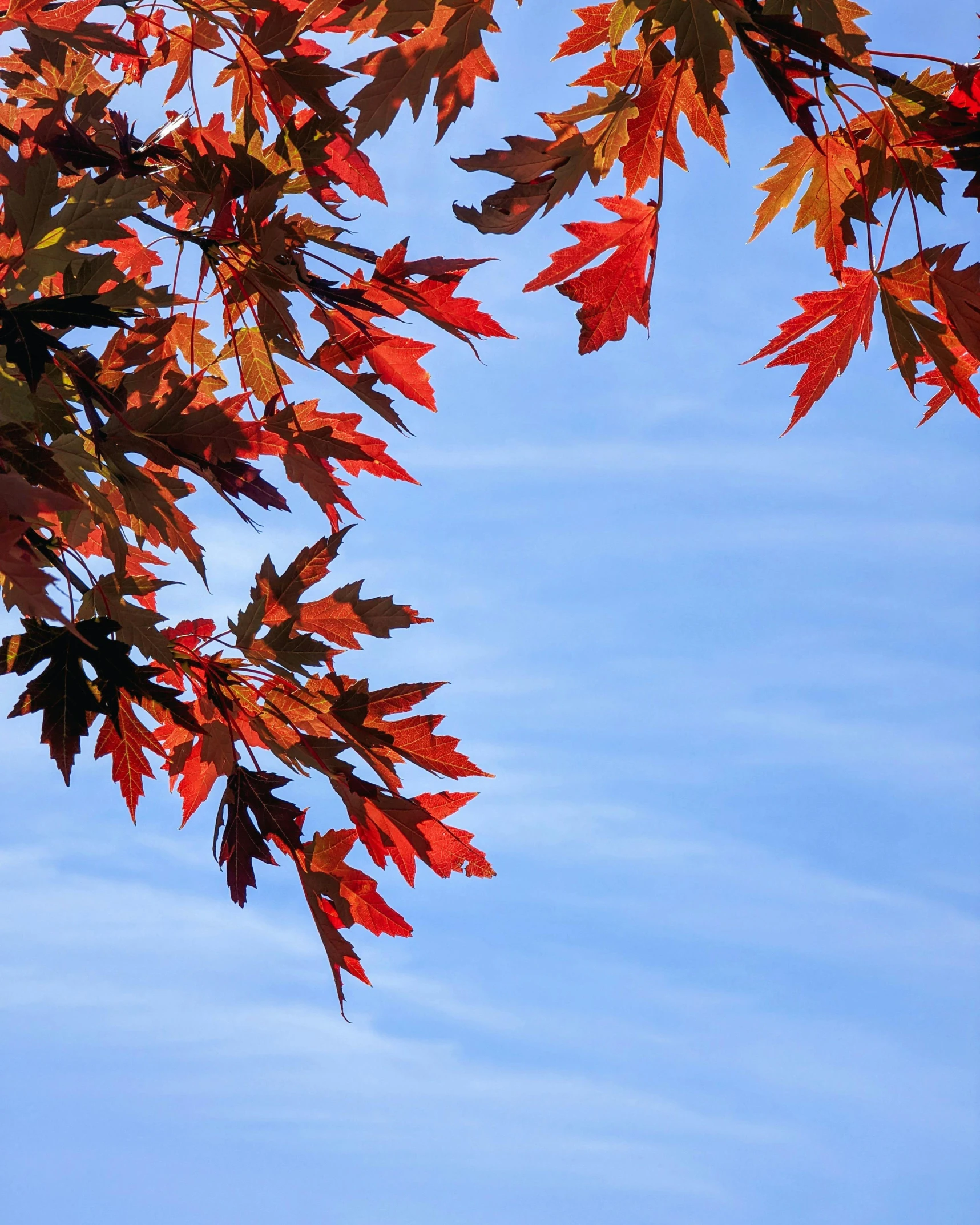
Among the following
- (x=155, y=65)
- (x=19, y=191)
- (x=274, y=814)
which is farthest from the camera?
(x=155, y=65)

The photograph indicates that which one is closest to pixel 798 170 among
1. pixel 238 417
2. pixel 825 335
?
pixel 825 335

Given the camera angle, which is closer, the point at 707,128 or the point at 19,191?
the point at 19,191

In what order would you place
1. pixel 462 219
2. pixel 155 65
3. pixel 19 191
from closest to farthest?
1. pixel 19 191
2. pixel 462 219
3. pixel 155 65

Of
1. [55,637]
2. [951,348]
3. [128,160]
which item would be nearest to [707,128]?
[951,348]

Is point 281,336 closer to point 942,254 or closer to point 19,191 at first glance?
point 19,191

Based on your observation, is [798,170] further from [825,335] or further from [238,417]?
[238,417]

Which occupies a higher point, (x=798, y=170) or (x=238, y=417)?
(x=798, y=170)

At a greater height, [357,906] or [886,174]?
[886,174]

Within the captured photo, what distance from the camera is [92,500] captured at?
1871 mm

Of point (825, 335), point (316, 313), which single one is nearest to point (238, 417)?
point (316, 313)

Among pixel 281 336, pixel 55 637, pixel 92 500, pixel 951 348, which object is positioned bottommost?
pixel 55 637

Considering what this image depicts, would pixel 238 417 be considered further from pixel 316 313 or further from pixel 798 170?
pixel 798 170

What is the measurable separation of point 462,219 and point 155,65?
1184 mm

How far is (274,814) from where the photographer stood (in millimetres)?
2115
